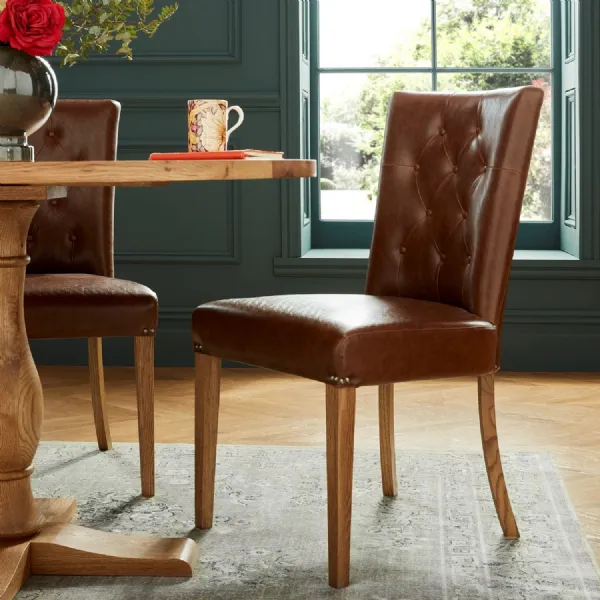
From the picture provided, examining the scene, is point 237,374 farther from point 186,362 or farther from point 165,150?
point 165,150

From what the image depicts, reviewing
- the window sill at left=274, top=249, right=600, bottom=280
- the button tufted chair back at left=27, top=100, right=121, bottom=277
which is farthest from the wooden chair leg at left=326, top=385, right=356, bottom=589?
the window sill at left=274, top=249, right=600, bottom=280

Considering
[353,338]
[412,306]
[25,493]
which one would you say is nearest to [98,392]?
[25,493]

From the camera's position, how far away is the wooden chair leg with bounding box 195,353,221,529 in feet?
7.00

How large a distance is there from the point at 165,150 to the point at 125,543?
2.34 m

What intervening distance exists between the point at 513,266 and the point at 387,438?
1.77 meters

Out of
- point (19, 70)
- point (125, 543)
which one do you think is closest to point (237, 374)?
point (125, 543)

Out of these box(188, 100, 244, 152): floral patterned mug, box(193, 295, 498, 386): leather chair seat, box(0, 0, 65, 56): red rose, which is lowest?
box(193, 295, 498, 386): leather chair seat

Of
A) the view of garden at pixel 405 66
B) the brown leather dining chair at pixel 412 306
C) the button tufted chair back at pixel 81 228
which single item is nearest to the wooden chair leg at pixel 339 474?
the brown leather dining chair at pixel 412 306

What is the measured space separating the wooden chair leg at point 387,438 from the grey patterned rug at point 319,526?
0.05 metres

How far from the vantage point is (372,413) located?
3.22 m

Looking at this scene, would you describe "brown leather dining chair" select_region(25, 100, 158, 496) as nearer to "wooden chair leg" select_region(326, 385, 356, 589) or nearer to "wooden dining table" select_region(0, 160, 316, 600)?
"wooden dining table" select_region(0, 160, 316, 600)

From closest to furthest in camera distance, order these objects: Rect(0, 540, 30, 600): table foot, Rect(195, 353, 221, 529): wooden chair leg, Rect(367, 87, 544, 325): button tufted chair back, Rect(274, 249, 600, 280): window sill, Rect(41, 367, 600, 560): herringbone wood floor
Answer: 1. Rect(0, 540, 30, 600): table foot
2. Rect(367, 87, 544, 325): button tufted chair back
3. Rect(195, 353, 221, 529): wooden chair leg
4. Rect(41, 367, 600, 560): herringbone wood floor
5. Rect(274, 249, 600, 280): window sill

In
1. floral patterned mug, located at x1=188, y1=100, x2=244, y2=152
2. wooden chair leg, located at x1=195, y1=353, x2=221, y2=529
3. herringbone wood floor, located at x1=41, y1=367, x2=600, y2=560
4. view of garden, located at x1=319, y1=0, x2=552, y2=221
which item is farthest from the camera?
view of garden, located at x1=319, y1=0, x2=552, y2=221

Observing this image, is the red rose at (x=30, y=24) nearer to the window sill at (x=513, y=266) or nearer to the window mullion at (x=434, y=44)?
the window sill at (x=513, y=266)
